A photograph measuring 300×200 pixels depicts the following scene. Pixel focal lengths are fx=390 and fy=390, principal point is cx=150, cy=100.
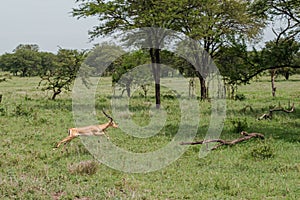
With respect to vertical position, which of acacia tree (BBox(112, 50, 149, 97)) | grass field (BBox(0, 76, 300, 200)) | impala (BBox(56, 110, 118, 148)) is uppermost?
acacia tree (BBox(112, 50, 149, 97))

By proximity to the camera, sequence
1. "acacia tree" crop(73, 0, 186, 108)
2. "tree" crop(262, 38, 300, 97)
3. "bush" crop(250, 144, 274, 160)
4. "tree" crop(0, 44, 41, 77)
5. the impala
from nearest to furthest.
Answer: "bush" crop(250, 144, 274, 160), the impala, "tree" crop(262, 38, 300, 97), "acacia tree" crop(73, 0, 186, 108), "tree" crop(0, 44, 41, 77)

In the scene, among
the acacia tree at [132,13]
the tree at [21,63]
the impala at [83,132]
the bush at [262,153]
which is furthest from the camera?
the tree at [21,63]

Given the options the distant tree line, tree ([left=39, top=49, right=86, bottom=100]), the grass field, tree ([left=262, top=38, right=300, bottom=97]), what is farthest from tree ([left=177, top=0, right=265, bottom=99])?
the grass field

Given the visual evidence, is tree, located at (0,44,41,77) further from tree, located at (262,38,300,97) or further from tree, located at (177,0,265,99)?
tree, located at (262,38,300,97)

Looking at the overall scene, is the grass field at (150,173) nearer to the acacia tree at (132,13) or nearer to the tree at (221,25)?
the acacia tree at (132,13)

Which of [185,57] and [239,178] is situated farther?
[185,57]

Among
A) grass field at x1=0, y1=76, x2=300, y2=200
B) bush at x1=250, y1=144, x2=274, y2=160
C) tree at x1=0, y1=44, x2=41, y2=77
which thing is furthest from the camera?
tree at x1=0, y1=44, x2=41, y2=77

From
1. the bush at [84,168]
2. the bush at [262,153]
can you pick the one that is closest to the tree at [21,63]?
the bush at [84,168]

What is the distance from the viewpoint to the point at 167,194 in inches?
257

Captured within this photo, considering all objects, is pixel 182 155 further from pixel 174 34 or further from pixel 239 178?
pixel 174 34

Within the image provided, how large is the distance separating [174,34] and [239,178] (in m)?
15.0

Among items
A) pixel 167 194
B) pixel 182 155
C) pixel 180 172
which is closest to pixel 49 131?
pixel 182 155

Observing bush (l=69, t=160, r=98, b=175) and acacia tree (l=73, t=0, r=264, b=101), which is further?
acacia tree (l=73, t=0, r=264, b=101)

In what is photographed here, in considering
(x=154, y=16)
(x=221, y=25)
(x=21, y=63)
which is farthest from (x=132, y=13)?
(x=21, y=63)
